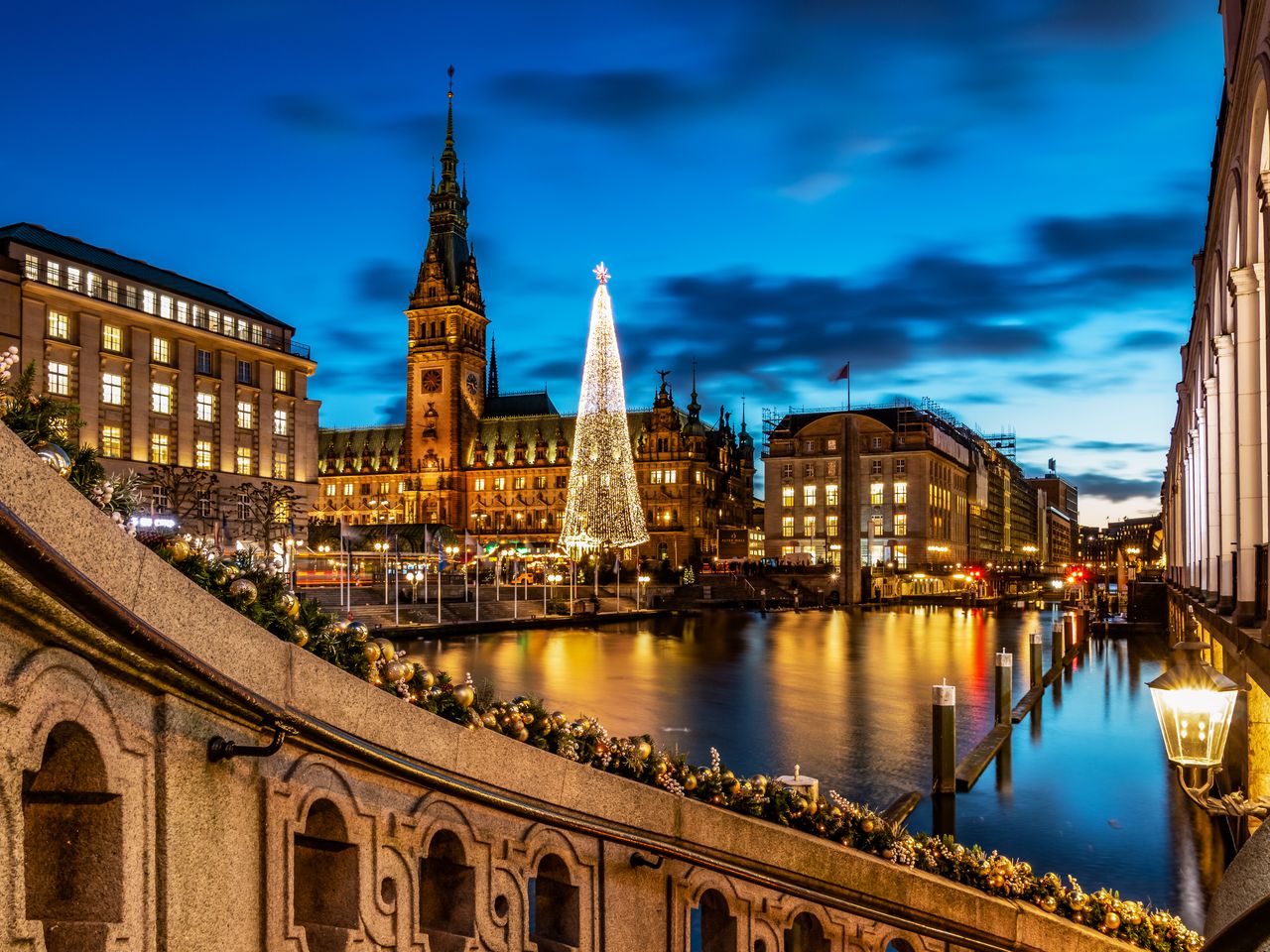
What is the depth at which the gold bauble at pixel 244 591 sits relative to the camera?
536 centimetres

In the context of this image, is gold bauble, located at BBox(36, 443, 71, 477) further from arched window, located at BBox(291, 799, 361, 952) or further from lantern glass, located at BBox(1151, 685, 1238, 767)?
lantern glass, located at BBox(1151, 685, 1238, 767)

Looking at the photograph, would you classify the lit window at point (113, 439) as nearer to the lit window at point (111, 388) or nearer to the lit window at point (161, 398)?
the lit window at point (111, 388)

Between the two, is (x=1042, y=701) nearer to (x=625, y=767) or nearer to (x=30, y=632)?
(x=625, y=767)

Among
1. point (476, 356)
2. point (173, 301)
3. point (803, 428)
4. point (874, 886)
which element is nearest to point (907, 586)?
point (803, 428)

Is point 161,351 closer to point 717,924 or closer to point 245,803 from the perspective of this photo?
point 717,924

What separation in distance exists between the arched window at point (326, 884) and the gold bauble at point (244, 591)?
1.08 meters

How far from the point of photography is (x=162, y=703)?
14.4ft

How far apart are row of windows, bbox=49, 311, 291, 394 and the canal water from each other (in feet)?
114

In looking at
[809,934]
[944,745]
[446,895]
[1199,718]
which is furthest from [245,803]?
[944,745]

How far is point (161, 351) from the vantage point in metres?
78.6

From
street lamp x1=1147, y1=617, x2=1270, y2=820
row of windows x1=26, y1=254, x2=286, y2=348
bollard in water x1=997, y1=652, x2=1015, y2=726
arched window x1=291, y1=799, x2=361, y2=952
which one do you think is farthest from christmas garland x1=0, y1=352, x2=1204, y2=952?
row of windows x1=26, y1=254, x2=286, y2=348

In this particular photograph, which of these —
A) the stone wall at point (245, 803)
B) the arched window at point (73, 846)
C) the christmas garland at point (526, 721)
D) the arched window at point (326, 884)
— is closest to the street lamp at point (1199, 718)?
the christmas garland at point (526, 721)

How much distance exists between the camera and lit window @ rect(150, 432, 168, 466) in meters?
77.4

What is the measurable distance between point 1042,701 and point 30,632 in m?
37.5
